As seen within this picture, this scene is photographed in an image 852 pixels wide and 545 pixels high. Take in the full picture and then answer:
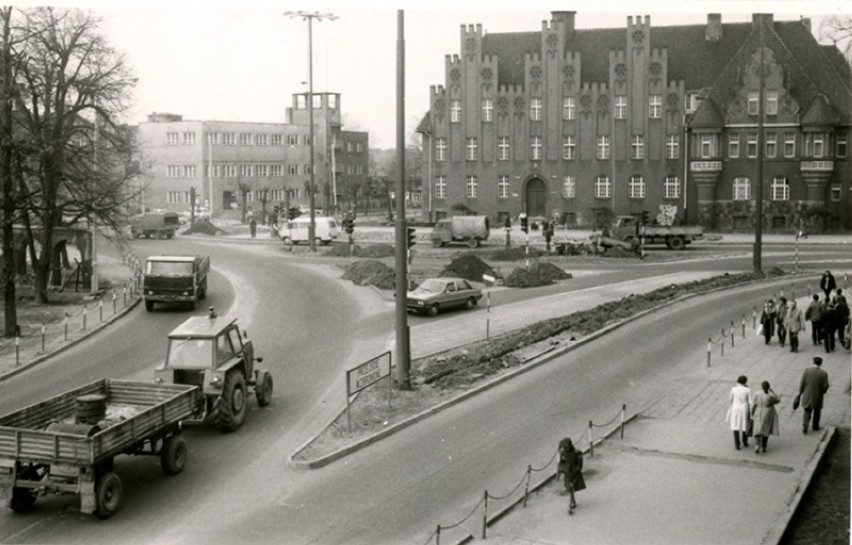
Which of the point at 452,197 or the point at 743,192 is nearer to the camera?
the point at 743,192

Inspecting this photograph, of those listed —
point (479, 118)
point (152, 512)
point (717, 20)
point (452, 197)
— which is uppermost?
point (717, 20)

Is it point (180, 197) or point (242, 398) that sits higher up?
point (180, 197)

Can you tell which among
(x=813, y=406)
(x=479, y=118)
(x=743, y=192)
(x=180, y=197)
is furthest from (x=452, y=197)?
(x=813, y=406)

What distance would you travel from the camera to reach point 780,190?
64438 millimetres

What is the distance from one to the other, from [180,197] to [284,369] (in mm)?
69824

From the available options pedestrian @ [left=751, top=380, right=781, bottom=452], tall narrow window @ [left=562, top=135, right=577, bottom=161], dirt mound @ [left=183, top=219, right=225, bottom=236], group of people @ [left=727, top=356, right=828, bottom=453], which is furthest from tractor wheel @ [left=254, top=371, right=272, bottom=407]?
dirt mound @ [left=183, top=219, right=225, bottom=236]

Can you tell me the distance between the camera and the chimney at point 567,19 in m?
70.0

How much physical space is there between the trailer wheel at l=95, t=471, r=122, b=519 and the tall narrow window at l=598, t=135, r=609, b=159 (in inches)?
2432

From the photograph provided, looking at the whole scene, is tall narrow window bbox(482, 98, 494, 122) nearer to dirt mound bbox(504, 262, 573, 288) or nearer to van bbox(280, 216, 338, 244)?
van bbox(280, 216, 338, 244)

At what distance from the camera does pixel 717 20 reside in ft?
241

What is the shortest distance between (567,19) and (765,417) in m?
59.7

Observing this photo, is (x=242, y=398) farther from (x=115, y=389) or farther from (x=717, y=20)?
(x=717, y=20)

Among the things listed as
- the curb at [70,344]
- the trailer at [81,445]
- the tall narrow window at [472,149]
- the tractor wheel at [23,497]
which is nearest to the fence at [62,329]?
the curb at [70,344]

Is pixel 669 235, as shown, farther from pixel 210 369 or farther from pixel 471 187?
pixel 210 369
